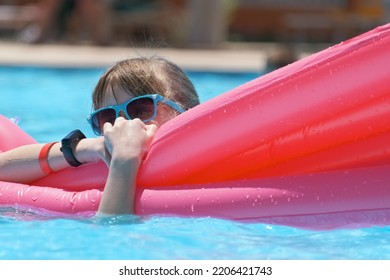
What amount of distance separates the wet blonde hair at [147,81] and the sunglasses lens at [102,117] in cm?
7

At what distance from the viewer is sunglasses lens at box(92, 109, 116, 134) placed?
3.28 m

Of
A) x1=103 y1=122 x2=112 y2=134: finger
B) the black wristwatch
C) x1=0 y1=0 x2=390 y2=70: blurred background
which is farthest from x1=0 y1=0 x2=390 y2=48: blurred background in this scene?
x1=103 y1=122 x2=112 y2=134: finger

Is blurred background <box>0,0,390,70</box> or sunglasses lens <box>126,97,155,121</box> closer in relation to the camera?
sunglasses lens <box>126,97,155,121</box>

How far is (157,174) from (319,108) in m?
0.62

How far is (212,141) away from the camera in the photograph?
10.3 feet

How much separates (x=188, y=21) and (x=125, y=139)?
10.3m

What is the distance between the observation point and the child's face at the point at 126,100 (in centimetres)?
330

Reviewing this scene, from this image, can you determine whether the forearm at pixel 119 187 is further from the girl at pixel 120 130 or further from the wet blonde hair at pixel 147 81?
the wet blonde hair at pixel 147 81

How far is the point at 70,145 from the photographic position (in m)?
3.24

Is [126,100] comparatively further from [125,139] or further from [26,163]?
[26,163]

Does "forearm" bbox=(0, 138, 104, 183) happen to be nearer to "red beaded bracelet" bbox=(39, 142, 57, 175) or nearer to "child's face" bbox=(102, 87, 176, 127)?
"red beaded bracelet" bbox=(39, 142, 57, 175)

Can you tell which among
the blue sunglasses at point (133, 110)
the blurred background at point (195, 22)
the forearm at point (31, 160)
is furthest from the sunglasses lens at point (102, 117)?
the blurred background at point (195, 22)

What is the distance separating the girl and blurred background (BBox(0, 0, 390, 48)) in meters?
8.01

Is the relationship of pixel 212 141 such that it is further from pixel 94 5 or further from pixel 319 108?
pixel 94 5
